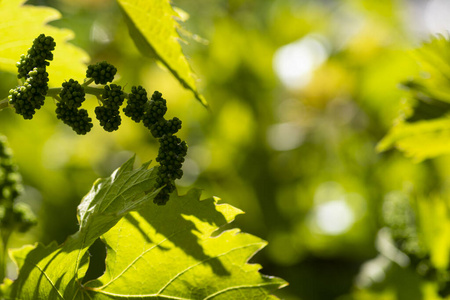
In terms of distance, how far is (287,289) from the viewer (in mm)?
1283

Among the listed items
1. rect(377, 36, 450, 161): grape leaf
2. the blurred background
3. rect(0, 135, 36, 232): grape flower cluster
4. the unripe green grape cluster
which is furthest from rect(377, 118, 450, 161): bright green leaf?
rect(0, 135, 36, 232): grape flower cluster

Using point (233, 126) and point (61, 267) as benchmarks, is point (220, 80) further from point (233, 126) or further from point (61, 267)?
point (61, 267)

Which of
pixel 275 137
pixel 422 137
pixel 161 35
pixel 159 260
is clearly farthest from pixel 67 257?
pixel 275 137

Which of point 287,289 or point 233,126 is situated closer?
point 287,289

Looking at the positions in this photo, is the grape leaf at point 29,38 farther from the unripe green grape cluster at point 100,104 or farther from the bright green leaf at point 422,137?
the bright green leaf at point 422,137

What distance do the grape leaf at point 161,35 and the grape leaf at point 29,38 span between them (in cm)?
12

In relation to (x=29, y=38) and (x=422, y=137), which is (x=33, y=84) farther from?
(x=422, y=137)

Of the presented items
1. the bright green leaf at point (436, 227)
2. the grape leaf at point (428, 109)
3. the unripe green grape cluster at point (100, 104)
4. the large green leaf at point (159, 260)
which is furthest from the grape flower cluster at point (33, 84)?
the bright green leaf at point (436, 227)

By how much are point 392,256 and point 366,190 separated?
0.43 metres

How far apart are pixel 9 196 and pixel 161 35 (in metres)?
0.33

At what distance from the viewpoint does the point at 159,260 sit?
0.59 m

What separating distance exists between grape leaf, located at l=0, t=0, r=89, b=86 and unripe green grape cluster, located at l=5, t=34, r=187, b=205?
15 cm

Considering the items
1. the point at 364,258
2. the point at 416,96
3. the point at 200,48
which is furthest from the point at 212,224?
the point at 200,48

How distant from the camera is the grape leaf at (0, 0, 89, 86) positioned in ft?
2.36
